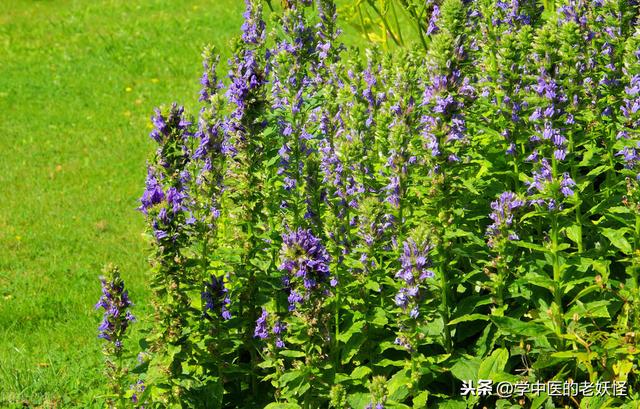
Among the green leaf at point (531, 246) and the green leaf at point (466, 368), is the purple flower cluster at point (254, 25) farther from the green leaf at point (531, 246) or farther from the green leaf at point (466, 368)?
the green leaf at point (466, 368)

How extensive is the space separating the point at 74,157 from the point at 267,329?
722 cm

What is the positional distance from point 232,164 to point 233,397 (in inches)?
48.2

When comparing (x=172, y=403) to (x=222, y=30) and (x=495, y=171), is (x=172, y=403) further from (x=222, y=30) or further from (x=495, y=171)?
(x=222, y=30)

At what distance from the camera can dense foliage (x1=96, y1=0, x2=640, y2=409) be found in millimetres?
3977

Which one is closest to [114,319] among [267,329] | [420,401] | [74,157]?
[267,329]

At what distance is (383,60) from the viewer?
4824 mm

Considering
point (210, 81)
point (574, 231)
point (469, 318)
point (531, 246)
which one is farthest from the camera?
point (210, 81)

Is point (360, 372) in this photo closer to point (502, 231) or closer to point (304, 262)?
point (304, 262)

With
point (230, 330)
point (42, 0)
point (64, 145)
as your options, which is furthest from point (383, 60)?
point (42, 0)

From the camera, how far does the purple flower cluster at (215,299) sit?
421 centimetres

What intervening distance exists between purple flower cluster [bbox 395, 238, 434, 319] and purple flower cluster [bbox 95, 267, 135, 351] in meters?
1.32

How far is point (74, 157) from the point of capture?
10641mm

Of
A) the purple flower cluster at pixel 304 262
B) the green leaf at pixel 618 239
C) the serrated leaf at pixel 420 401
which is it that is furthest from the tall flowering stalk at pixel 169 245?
the green leaf at pixel 618 239

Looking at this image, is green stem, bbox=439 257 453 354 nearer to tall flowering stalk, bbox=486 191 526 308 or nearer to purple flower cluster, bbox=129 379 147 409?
tall flowering stalk, bbox=486 191 526 308
